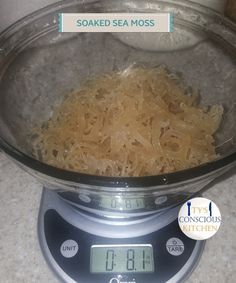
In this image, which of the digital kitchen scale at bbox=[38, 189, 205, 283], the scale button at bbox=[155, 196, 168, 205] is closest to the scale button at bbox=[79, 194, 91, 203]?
the digital kitchen scale at bbox=[38, 189, 205, 283]

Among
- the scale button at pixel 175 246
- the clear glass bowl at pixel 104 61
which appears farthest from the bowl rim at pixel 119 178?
the scale button at pixel 175 246

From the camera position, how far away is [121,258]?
0.66m

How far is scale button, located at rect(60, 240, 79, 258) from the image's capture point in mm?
669

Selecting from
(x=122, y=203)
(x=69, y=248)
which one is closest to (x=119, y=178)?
(x=122, y=203)

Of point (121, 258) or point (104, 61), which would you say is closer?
point (121, 258)

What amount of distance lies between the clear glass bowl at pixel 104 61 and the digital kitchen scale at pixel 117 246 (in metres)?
0.04

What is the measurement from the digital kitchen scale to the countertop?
0.08ft

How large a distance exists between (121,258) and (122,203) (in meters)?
0.11

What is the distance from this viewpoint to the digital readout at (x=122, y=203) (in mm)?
584

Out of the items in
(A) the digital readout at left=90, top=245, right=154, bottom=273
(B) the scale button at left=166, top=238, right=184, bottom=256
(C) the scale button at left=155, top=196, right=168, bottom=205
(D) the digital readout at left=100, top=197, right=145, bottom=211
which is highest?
(C) the scale button at left=155, top=196, right=168, bottom=205

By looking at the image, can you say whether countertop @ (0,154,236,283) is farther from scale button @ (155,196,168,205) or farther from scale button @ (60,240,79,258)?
scale button @ (155,196,168,205)

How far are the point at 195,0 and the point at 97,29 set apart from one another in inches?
8.3

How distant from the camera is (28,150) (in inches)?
25.7

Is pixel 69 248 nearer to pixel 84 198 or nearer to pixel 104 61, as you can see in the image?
pixel 84 198
